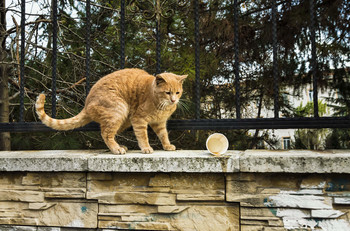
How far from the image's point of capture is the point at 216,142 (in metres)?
1.86

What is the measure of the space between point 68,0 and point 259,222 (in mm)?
4136

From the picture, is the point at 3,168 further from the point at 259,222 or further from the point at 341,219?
the point at 341,219

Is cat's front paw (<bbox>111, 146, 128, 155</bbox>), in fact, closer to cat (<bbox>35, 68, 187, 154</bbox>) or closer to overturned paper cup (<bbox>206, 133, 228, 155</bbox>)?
cat (<bbox>35, 68, 187, 154</bbox>)

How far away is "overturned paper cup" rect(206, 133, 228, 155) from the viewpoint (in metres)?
1.81

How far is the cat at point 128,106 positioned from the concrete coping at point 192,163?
0.36 meters

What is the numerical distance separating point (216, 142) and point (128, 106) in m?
0.78

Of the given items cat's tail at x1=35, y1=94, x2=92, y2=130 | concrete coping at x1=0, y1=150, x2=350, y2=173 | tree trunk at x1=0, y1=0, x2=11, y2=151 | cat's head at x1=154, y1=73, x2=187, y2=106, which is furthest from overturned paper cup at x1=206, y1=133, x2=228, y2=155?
tree trunk at x1=0, y1=0, x2=11, y2=151

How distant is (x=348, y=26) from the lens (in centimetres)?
381

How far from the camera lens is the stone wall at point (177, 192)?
149 cm

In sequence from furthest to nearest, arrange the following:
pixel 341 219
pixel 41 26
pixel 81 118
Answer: pixel 41 26
pixel 81 118
pixel 341 219

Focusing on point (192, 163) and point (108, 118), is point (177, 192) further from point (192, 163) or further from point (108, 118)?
point (108, 118)

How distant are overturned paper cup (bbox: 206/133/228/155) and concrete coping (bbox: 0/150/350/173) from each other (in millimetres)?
167

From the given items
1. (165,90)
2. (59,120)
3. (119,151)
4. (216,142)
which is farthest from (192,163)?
(59,120)

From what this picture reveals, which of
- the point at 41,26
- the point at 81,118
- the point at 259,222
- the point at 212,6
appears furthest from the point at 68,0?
the point at 259,222
